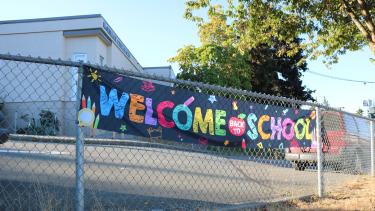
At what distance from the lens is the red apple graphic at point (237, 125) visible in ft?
19.3

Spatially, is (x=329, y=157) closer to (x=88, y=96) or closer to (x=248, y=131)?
(x=248, y=131)

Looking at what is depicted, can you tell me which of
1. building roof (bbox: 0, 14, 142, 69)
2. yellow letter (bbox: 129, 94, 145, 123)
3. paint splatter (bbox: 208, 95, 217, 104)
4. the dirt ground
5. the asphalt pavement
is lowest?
the dirt ground

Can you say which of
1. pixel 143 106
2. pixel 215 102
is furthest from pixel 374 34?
pixel 143 106

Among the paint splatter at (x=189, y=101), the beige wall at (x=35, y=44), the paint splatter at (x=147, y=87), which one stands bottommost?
the paint splatter at (x=189, y=101)

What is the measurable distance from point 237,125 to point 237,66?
22570 millimetres

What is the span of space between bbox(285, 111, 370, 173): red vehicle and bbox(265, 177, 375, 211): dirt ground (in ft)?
2.44

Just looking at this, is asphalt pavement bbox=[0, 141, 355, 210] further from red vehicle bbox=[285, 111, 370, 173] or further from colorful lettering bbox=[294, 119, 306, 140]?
colorful lettering bbox=[294, 119, 306, 140]

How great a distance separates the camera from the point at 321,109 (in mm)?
7551

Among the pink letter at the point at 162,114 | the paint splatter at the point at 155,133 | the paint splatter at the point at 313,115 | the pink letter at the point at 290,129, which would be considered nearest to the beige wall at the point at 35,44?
the paint splatter at the point at 313,115

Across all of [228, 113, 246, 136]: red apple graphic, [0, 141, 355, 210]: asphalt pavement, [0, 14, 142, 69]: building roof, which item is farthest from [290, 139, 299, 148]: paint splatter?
[0, 14, 142, 69]: building roof

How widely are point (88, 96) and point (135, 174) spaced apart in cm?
496

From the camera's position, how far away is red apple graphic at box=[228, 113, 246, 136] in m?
5.88

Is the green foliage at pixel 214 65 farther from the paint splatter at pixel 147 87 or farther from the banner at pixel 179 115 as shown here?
the paint splatter at pixel 147 87

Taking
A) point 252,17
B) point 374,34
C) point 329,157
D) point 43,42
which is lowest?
point 329,157
